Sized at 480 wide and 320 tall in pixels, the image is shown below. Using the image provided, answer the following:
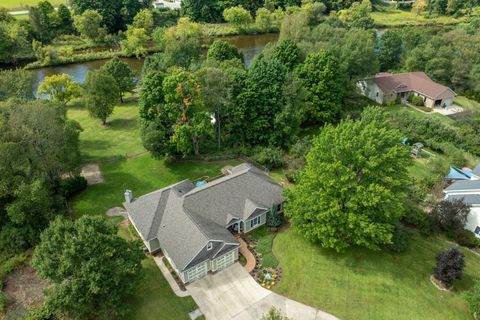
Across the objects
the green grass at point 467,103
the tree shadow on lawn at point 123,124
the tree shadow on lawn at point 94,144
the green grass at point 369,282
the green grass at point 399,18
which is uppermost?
the green grass at point 399,18

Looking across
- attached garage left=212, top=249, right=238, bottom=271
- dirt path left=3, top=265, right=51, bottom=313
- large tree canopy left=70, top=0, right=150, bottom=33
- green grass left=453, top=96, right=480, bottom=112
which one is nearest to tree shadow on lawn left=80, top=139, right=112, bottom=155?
dirt path left=3, top=265, right=51, bottom=313

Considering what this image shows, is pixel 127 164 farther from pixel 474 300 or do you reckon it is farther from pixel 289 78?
pixel 474 300

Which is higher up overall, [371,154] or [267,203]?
[371,154]

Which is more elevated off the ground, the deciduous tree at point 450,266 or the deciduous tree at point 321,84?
the deciduous tree at point 321,84

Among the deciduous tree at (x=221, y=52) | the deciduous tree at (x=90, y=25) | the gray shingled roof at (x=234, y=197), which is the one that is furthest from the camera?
the deciduous tree at (x=90, y=25)

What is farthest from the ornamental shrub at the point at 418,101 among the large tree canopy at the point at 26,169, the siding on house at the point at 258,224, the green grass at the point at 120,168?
the large tree canopy at the point at 26,169

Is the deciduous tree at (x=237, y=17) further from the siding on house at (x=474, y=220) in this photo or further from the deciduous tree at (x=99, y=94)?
the siding on house at (x=474, y=220)

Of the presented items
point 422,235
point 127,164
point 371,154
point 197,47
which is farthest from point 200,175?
point 197,47
